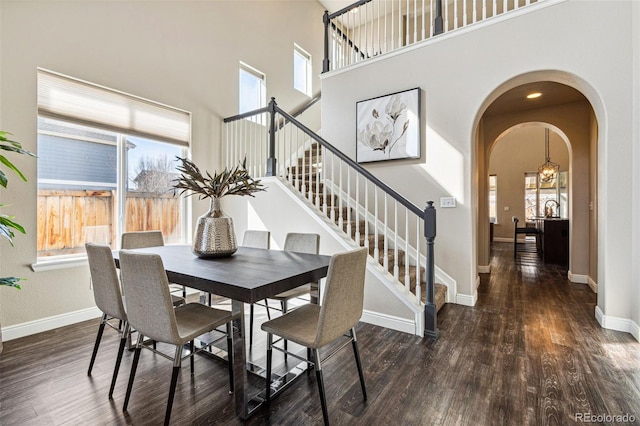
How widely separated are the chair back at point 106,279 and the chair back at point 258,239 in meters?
1.29

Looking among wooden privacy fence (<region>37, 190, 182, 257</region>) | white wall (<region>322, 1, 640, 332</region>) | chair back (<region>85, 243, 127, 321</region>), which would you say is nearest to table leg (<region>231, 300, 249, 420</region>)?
chair back (<region>85, 243, 127, 321</region>)

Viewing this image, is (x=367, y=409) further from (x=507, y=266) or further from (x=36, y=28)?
(x=507, y=266)

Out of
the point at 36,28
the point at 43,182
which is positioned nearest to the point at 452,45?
the point at 36,28

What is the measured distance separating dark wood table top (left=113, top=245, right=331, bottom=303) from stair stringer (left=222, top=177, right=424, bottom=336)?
93 cm

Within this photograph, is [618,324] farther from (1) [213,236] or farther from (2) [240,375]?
(1) [213,236]

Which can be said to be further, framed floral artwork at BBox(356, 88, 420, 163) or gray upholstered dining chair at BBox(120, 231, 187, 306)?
framed floral artwork at BBox(356, 88, 420, 163)

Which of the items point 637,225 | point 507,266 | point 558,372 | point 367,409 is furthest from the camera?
point 507,266

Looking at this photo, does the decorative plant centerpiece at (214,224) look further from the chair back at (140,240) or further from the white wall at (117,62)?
the white wall at (117,62)

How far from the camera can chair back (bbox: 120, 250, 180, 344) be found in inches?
57.0

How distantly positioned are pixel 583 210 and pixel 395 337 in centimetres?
371

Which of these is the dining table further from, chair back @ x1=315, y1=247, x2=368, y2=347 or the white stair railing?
the white stair railing

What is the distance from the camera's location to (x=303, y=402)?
1.73 m

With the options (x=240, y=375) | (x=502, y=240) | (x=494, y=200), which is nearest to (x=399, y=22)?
(x=240, y=375)

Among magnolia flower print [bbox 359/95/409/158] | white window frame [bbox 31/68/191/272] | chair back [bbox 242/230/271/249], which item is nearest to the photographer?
white window frame [bbox 31/68/191/272]
